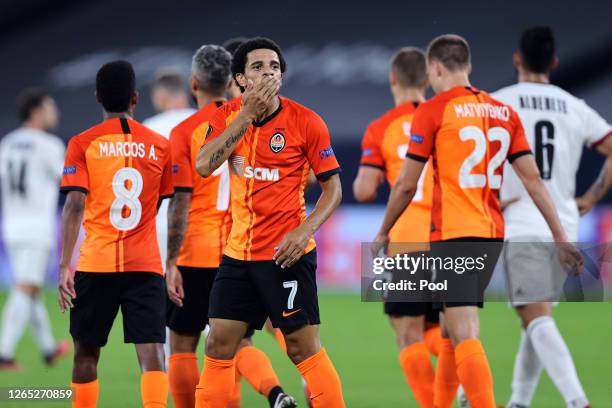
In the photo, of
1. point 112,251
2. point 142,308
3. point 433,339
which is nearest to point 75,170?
point 112,251

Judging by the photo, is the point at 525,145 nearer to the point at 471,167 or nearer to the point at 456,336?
the point at 471,167

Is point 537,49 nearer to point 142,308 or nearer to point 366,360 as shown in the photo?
point 142,308

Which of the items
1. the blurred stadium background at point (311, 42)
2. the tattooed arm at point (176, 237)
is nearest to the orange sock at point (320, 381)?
the tattooed arm at point (176, 237)

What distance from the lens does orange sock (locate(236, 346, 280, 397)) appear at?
618 cm

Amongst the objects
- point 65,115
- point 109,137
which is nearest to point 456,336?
point 109,137

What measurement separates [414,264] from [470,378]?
974mm

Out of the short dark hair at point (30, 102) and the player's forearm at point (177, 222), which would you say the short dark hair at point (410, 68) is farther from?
the short dark hair at point (30, 102)

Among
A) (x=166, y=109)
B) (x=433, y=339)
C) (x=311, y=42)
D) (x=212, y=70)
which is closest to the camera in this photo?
(x=212, y=70)

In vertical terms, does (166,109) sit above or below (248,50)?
above

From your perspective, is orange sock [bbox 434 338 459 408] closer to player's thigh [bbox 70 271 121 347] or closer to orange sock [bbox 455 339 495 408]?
orange sock [bbox 455 339 495 408]

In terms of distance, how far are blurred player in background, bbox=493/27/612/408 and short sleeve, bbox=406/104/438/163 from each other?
1.16 meters

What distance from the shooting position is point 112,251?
217 inches

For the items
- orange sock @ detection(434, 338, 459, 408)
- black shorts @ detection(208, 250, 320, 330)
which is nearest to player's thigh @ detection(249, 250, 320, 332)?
black shorts @ detection(208, 250, 320, 330)

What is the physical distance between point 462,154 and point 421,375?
1.55 meters
